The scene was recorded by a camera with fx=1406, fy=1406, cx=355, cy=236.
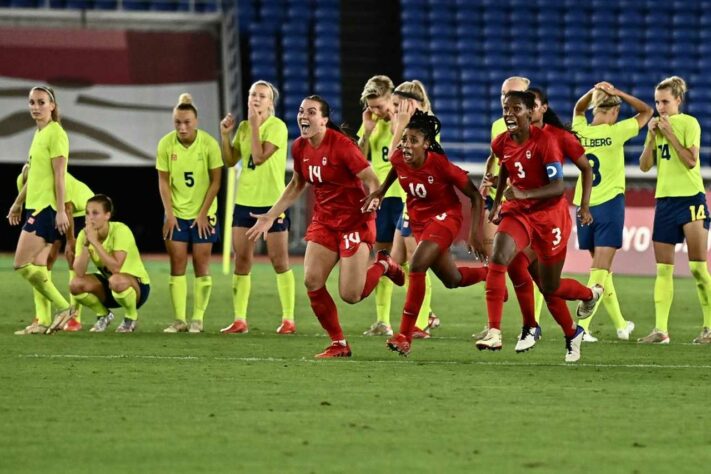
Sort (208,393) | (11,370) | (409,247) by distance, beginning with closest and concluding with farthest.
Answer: (208,393), (11,370), (409,247)

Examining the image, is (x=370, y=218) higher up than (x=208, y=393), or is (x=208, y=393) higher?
(x=370, y=218)

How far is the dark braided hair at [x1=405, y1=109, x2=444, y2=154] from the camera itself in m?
9.29

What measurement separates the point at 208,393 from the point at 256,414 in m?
0.79

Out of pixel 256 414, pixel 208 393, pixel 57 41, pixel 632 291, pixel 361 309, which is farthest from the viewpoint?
pixel 57 41

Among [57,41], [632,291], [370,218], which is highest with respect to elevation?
[57,41]

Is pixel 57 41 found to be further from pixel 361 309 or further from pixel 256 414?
pixel 256 414

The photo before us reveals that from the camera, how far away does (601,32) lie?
90.0 feet

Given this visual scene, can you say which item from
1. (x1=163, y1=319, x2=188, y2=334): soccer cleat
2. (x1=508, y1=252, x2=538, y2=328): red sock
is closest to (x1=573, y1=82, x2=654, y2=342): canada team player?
(x1=508, y1=252, x2=538, y2=328): red sock

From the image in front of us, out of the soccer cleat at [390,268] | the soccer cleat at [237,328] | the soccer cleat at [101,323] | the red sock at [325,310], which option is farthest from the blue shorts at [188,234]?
the red sock at [325,310]

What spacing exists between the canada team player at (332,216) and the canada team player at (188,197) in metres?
2.25

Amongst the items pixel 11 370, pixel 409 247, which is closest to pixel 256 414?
pixel 11 370

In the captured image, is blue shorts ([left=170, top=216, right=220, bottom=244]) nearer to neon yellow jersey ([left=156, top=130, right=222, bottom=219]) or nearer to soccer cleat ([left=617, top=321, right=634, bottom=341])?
neon yellow jersey ([left=156, top=130, right=222, bottom=219])

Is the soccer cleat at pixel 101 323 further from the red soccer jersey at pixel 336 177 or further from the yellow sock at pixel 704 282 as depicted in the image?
the yellow sock at pixel 704 282

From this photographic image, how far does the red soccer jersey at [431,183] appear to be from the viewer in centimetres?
933
